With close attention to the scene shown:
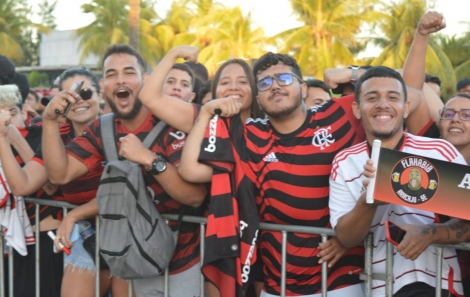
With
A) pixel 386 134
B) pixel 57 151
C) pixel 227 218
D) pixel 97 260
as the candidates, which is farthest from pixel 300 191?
pixel 57 151

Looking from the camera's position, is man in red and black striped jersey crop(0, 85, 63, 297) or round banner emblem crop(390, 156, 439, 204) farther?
man in red and black striped jersey crop(0, 85, 63, 297)

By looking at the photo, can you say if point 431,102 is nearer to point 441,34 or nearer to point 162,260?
point 162,260

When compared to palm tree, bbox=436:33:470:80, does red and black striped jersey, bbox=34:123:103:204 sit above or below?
below

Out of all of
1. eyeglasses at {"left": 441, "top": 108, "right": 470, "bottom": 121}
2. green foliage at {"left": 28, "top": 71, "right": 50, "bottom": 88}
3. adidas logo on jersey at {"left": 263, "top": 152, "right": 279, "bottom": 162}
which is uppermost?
green foliage at {"left": 28, "top": 71, "right": 50, "bottom": 88}

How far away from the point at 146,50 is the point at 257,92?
4467 cm

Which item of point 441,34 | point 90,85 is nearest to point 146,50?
point 441,34

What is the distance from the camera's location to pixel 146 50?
48156 mm

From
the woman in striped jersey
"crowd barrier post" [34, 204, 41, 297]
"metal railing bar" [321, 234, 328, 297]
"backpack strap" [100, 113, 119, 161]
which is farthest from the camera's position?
"crowd barrier post" [34, 204, 41, 297]

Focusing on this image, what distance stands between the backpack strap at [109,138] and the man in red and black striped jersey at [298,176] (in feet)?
3.17

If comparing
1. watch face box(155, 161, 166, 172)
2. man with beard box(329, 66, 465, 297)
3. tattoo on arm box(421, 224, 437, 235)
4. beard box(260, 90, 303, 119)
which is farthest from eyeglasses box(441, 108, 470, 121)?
watch face box(155, 161, 166, 172)

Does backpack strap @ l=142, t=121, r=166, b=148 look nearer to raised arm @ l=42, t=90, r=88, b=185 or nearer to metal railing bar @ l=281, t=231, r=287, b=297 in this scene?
raised arm @ l=42, t=90, r=88, b=185

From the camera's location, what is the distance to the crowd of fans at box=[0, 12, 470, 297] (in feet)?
12.1

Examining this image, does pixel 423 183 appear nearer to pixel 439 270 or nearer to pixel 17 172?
pixel 439 270

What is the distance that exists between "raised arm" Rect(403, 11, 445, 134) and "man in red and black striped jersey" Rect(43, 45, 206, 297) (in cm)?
146
